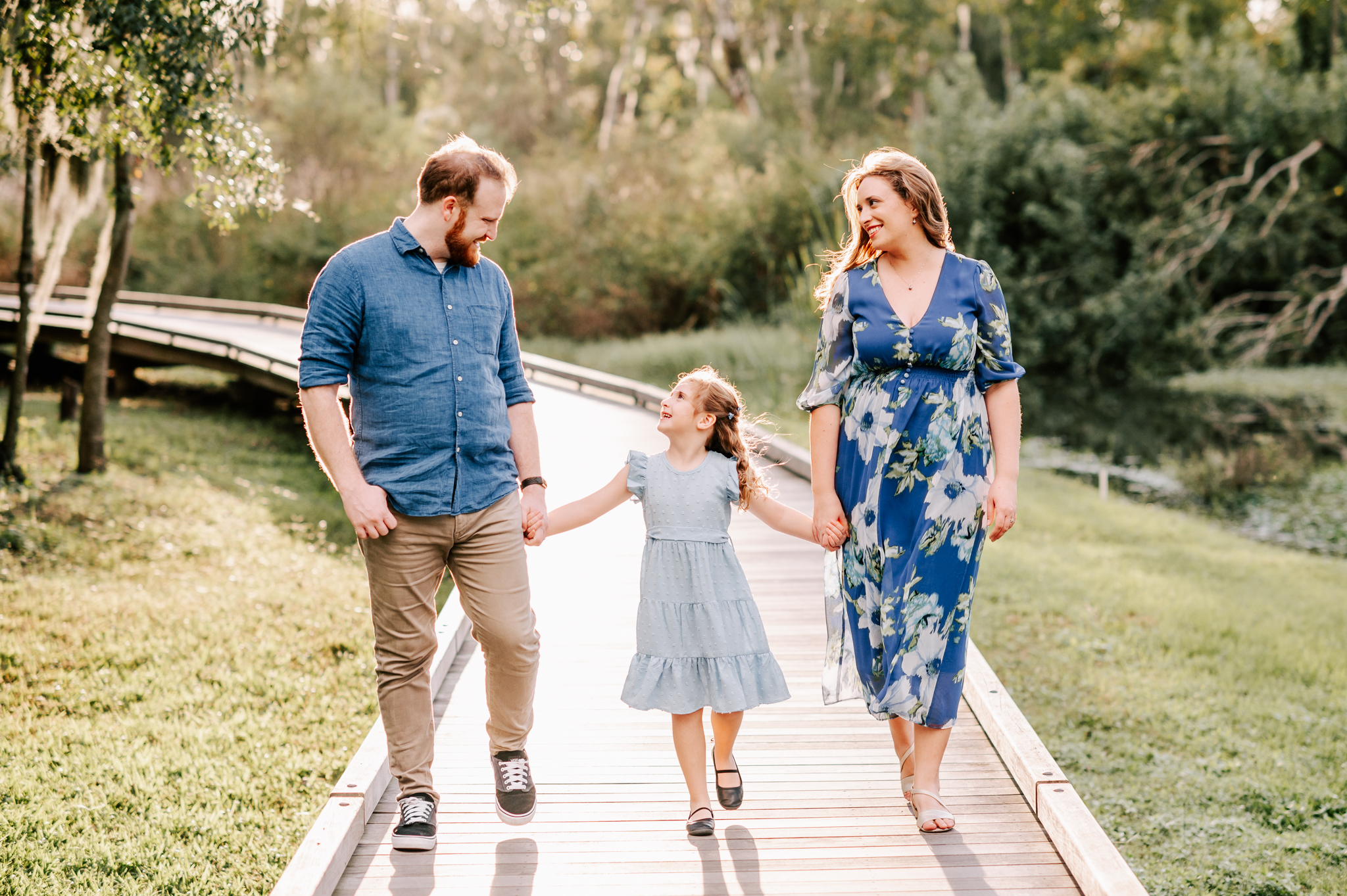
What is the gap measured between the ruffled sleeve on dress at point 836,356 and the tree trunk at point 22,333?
309 inches

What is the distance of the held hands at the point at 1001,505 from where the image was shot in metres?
2.98

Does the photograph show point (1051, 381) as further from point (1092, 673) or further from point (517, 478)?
point (517, 478)

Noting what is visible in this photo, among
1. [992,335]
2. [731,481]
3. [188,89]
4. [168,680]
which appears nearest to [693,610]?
[731,481]

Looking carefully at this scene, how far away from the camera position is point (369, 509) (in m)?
2.83

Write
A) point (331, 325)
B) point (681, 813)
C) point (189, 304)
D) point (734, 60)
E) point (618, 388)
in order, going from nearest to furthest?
point (331, 325)
point (681, 813)
point (618, 388)
point (189, 304)
point (734, 60)

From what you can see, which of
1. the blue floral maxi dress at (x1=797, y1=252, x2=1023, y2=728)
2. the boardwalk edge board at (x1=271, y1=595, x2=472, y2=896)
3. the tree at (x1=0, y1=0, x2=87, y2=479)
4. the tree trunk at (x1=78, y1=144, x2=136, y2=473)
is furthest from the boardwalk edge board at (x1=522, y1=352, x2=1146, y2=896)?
the tree trunk at (x1=78, y1=144, x2=136, y2=473)

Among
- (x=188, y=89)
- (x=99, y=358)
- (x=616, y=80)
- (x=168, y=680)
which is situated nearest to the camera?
(x=168, y=680)

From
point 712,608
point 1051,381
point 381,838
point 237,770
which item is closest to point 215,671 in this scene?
point 237,770

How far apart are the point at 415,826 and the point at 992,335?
2182mm

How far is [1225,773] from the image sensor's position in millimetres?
5102

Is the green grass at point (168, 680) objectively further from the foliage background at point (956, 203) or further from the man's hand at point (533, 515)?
the foliage background at point (956, 203)

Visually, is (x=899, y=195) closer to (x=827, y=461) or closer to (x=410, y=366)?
(x=827, y=461)

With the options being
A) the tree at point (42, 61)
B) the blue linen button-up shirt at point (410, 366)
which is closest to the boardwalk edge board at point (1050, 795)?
the blue linen button-up shirt at point (410, 366)

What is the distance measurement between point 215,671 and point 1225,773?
514 cm
